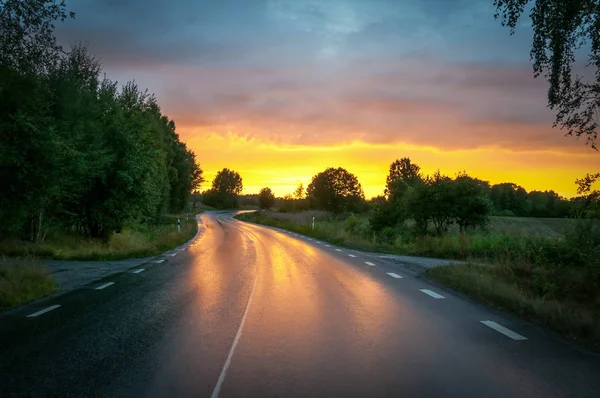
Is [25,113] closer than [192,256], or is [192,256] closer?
[25,113]

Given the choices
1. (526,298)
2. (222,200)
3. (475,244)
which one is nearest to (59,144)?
(526,298)

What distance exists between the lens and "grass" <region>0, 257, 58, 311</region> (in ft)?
30.5

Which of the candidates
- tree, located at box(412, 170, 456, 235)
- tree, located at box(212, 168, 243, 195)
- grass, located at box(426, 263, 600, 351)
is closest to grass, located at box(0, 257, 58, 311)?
grass, located at box(426, 263, 600, 351)

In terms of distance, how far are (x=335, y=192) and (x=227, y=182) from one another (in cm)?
11038

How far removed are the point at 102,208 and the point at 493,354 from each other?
21034 millimetres

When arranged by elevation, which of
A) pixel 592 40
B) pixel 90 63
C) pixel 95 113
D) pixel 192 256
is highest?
pixel 90 63

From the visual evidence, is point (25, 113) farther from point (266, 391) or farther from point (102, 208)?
point (102, 208)

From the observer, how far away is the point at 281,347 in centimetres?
612

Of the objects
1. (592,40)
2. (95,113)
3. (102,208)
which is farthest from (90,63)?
(592,40)

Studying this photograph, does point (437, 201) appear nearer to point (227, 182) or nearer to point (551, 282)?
point (551, 282)

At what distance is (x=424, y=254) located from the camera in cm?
2036

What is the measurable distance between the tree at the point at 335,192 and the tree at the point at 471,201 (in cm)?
6192

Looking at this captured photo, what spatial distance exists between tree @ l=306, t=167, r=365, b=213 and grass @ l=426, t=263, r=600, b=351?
74.9 m

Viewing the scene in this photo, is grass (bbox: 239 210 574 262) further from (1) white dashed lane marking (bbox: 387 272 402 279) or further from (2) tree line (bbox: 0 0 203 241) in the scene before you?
(2) tree line (bbox: 0 0 203 241)
